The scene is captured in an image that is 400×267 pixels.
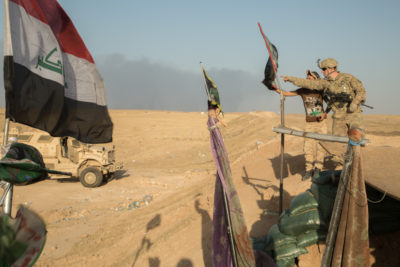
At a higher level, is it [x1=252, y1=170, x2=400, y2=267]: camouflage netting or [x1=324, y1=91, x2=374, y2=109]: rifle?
[x1=324, y1=91, x2=374, y2=109]: rifle

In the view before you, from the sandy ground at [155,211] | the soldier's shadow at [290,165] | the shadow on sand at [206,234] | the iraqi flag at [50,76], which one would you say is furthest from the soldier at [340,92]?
the iraqi flag at [50,76]

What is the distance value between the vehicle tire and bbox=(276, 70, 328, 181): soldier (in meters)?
8.63

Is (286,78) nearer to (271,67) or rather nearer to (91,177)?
(271,67)

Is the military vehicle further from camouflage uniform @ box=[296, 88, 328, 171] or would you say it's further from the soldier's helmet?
the soldier's helmet

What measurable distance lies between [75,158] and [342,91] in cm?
1055

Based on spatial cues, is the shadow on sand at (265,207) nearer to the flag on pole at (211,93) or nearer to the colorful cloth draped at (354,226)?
the colorful cloth draped at (354,226)

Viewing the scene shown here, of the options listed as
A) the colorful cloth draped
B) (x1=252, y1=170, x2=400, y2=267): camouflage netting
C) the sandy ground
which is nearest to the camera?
the colorful cloth draped

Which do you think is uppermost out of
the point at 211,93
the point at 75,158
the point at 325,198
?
the point at 211,93

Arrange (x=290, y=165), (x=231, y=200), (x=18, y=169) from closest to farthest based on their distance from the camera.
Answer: (x=18, y=169), (x=231, y=200), (x=290, y=165)

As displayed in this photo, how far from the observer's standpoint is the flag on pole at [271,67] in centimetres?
447

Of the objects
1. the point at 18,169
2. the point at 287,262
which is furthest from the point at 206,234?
the point at 18,169

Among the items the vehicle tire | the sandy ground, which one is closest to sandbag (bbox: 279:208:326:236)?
the sandy ground

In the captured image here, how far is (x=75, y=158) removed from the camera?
41.7ft

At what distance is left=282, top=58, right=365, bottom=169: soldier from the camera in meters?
5.11
